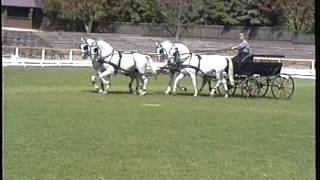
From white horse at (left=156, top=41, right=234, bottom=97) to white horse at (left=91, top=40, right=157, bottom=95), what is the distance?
2.78ft

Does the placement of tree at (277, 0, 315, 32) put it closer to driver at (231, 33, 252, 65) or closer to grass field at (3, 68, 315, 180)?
driver at (231, 33, 252, 65)

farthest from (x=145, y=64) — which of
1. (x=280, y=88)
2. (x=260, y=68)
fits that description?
(x=280, y=88)

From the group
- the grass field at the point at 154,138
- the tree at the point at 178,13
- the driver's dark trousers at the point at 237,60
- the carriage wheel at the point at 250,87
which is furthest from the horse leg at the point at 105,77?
the tree at the point at 178,13

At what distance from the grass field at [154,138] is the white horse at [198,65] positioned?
6.57 feet

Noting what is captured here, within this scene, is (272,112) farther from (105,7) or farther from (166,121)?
(105,7)

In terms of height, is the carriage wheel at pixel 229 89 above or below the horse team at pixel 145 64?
below

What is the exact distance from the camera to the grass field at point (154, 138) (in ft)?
26.1

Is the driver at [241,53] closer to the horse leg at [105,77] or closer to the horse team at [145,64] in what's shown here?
the horse team at [145,64]

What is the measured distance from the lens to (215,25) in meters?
66.6

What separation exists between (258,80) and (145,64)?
12.5 feet

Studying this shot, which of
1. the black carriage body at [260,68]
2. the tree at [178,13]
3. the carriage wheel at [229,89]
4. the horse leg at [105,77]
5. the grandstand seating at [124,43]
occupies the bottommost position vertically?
the carriage wheel at [229,89]

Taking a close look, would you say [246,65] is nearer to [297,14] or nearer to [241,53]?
[241,53]

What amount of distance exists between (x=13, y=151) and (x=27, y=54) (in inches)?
1421

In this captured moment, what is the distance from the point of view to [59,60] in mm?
42312
